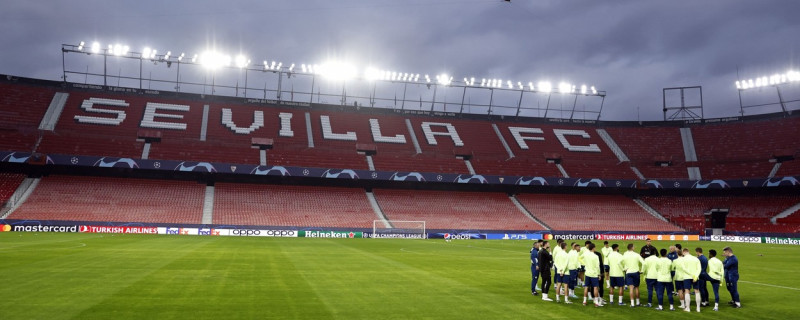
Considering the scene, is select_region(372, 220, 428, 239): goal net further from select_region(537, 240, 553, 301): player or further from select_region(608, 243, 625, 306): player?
select_region(608, 243, 625, 306): player

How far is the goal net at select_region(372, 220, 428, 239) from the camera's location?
A: 178ft

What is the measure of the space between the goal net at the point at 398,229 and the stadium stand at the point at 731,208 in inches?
1326

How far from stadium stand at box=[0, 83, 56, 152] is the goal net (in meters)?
36.9

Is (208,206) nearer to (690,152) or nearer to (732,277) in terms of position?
(732,277)

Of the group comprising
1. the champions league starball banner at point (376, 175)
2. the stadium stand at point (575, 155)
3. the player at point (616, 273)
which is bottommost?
the player at point (616, 273)

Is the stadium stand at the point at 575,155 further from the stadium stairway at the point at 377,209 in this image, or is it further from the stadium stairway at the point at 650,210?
the stadium stairway at the point at 377,209

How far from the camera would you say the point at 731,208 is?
65500 mm

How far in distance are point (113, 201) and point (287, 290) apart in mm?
44902

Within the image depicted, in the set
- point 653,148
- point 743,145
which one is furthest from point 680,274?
point 743,145

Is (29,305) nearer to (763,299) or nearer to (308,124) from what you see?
(763,299)

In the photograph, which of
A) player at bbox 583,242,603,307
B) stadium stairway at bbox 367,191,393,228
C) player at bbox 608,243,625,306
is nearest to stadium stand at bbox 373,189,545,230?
stadium stairway at bbox 367,191,393,228

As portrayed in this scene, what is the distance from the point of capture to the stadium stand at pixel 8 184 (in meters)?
50.3

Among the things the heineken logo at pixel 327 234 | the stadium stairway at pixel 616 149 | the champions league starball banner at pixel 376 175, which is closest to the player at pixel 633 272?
the heineken logo at pixel 327 234

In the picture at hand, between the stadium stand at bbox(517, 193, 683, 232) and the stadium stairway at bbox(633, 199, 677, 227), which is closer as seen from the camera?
the stadium stand at bbox(517, 193, 683, 232)
